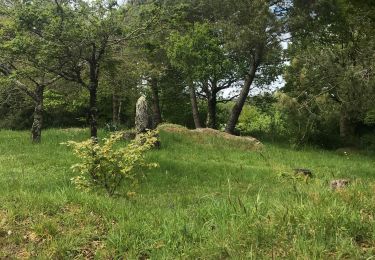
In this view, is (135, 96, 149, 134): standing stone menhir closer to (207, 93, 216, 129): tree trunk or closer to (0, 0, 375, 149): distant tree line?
(0, 0, 375, 149): distant tree line

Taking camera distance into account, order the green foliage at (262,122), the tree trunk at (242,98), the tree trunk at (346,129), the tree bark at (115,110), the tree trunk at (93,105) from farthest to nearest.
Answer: the tree bark at (115,110) < the green foliage at (262,122) < the tree trunk at (242,98) < the tree trunk at (346,129) < the tree trunk at (93,105)

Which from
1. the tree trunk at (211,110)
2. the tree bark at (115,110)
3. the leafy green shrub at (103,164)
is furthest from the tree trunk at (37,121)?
the tree trunk at (211,110)

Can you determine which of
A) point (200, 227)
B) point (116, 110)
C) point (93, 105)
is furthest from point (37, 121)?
point (116, 110)

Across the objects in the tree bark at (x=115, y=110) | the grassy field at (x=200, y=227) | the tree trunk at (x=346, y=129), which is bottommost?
the grassy field at (x=200, y=227)

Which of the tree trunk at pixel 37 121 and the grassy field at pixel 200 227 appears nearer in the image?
the grassy field at pixel 200 227

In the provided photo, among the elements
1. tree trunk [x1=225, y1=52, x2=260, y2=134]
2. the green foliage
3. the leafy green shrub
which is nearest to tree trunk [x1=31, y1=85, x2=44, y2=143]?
the leafy green shrub

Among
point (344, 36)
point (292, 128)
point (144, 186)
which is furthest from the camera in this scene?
point (292, 128)

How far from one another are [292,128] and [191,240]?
20.1 m

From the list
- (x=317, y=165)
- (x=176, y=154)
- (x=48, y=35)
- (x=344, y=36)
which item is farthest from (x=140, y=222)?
(x=344, y=36)

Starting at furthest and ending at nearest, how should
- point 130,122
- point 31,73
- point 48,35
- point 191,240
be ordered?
point 130,122 → point 31,73 → point 48,35 → point 191,240

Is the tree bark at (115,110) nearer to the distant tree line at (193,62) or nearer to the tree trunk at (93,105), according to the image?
the distant tree line at (193,62)

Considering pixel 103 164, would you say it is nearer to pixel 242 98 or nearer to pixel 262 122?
pixel 242 98

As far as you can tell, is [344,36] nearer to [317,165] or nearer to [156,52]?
[317,165]

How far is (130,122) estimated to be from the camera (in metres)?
32.3
